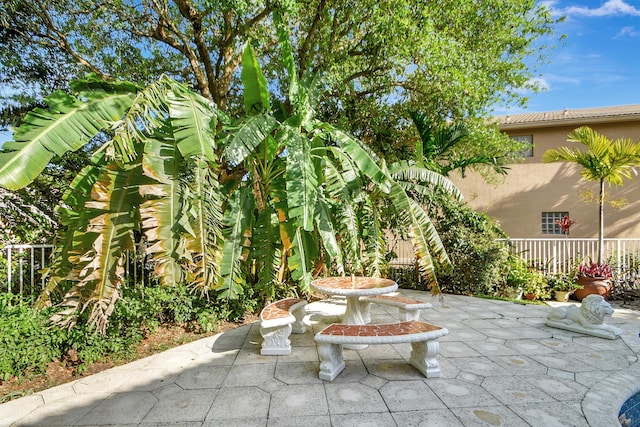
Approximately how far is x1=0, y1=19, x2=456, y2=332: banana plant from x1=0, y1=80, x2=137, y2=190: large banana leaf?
0.04 feet

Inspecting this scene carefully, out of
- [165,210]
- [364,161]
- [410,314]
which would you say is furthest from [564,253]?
[165,210]

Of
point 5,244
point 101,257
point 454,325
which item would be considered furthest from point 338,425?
point 5,244

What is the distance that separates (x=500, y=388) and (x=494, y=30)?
309 inches

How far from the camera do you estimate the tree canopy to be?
20.7 feet

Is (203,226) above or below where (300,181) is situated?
below

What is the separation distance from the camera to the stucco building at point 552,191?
37.9 feet

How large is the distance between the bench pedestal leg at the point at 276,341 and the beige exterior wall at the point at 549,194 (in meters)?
11.0

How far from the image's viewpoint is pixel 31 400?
126 inches

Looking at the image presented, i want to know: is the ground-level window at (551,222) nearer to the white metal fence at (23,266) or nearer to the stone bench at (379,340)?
the stone bench at (379,340)

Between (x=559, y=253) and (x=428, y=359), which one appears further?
(x=559, y=253)

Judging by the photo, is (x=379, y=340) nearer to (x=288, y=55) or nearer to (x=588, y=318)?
(x=588, y=318)

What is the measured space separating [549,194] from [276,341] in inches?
494

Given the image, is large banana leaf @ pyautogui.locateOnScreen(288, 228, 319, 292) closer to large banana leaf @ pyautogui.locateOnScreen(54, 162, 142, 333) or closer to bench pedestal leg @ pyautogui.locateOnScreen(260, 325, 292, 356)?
bench pedestal leg @ pyautogui.locateOnScreen(260, 325, 292, 356)

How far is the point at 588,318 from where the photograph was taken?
4969mm
